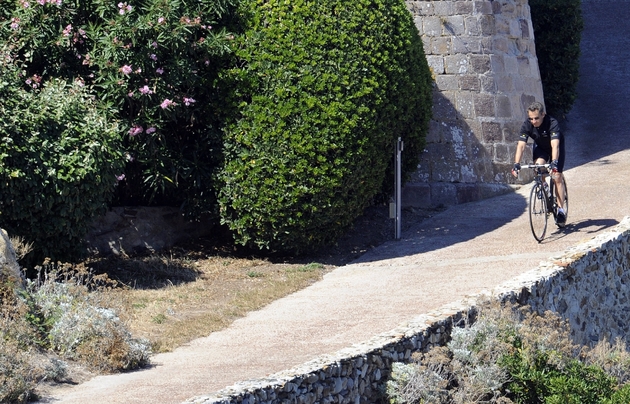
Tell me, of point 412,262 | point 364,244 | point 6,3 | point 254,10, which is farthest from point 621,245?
point 6,3

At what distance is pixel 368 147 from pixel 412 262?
1337 mm

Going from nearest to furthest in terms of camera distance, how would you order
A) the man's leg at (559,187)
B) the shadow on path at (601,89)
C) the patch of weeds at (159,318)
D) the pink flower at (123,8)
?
the patch of weeds at (159,318), the pink flower at (123,8), the man's leg at (559,187), the shadow on path at (601,89)

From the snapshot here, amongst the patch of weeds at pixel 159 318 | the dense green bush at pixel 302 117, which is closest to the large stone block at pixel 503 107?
the dense green bush at pixel 302 117

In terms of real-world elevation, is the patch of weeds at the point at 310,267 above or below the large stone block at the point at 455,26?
below

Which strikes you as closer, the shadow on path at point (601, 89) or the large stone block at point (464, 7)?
the large stone block at point (464, 7)

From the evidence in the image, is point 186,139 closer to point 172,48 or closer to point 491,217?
point 172,48

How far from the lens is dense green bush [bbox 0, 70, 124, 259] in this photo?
8805 millimetres

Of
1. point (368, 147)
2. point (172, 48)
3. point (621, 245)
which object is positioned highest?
point (172, 48)

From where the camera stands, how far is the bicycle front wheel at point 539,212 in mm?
11102

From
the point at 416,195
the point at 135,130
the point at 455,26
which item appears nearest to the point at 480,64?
the point at 455,26

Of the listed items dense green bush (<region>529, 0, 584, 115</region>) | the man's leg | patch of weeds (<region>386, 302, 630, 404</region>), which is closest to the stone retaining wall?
patch of weeds (<region>386, 302, 630, 404</region>)

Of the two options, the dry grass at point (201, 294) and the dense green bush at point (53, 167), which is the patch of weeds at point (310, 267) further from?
the dense green bush at point (53, 167)

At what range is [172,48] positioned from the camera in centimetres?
1020

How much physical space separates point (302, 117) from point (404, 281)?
1.99m
